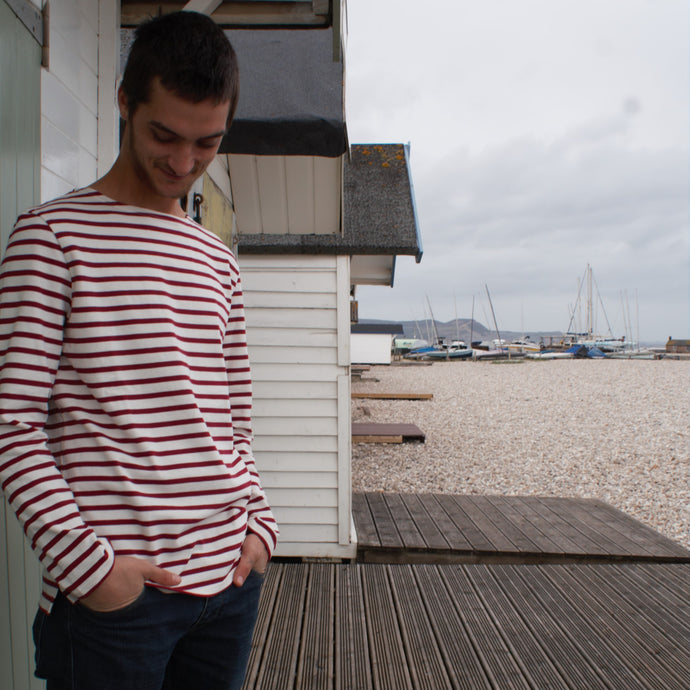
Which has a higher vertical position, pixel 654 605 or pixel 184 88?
pixel 184 88

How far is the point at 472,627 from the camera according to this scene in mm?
2814

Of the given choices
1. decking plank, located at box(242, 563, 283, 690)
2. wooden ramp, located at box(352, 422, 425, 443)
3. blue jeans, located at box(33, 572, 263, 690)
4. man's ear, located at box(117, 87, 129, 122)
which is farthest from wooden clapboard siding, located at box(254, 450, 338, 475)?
wooden ramp, located at box(352, 422, 425, 443)

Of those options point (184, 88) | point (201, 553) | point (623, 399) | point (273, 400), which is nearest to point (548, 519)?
point (273, 400)

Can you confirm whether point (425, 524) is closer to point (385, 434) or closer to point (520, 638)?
point (520, 638)

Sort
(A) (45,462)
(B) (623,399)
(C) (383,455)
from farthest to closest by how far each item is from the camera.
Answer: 1. (B) (623,399)
2. (C) (383,455)
3. (A) (45,462)

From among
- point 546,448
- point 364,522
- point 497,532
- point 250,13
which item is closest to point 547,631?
point 497,532

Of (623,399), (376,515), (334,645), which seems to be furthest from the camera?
(623,399)

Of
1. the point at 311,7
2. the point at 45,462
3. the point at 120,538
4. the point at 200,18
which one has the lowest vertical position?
the point at 120,538

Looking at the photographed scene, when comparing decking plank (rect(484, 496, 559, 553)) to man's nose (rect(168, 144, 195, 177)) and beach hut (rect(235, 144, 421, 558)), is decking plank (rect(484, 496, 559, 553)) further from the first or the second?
man's nose (rect(168, 144, 195, 177))

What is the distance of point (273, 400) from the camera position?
404cm

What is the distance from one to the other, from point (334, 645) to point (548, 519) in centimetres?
253

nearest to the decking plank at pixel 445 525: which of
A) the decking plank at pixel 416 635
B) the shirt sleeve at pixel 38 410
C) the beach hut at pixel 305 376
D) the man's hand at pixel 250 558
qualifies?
the decking plank at pixel 416 635

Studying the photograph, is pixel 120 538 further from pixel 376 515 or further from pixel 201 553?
pixel 376 515

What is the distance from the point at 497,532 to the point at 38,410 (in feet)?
12.6
